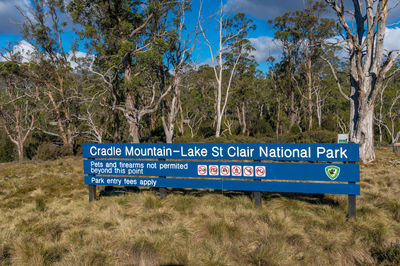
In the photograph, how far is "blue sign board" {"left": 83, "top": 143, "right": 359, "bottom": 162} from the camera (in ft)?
15.9

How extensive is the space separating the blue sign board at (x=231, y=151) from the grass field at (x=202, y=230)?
95 centimetres

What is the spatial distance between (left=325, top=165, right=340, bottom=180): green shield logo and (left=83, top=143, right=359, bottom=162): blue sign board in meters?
0.16

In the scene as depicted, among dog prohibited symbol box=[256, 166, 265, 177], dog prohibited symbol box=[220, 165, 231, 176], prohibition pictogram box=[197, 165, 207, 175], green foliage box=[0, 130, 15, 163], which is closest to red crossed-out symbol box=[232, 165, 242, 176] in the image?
dog prohibited symbol box=[220, 165, 231, 176]

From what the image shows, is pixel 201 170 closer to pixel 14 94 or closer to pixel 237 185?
pixel 237 185

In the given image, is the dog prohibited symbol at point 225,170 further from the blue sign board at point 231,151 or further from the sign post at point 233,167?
the blue sign board at point 231,151

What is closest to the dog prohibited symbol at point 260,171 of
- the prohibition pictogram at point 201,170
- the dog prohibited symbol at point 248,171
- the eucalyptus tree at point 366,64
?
the dog prohibited symbol at point 248,171

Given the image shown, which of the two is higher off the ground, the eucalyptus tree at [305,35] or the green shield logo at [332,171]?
the eucalyptus tree at [305,35]

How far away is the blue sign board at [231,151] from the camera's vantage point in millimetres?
4836

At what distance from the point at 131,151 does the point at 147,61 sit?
11.2 meters

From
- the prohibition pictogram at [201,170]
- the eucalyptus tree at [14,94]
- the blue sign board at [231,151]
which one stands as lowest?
the prohibition pictogram at [201,170]

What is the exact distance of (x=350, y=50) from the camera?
12125mm

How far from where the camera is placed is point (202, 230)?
4.40 meters

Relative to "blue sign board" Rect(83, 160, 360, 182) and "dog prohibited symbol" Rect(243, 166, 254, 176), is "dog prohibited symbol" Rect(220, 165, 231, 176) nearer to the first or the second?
"blue sign board" Rect(83, 160, 360, 182)

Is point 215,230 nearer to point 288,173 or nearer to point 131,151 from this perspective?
point 288,173
